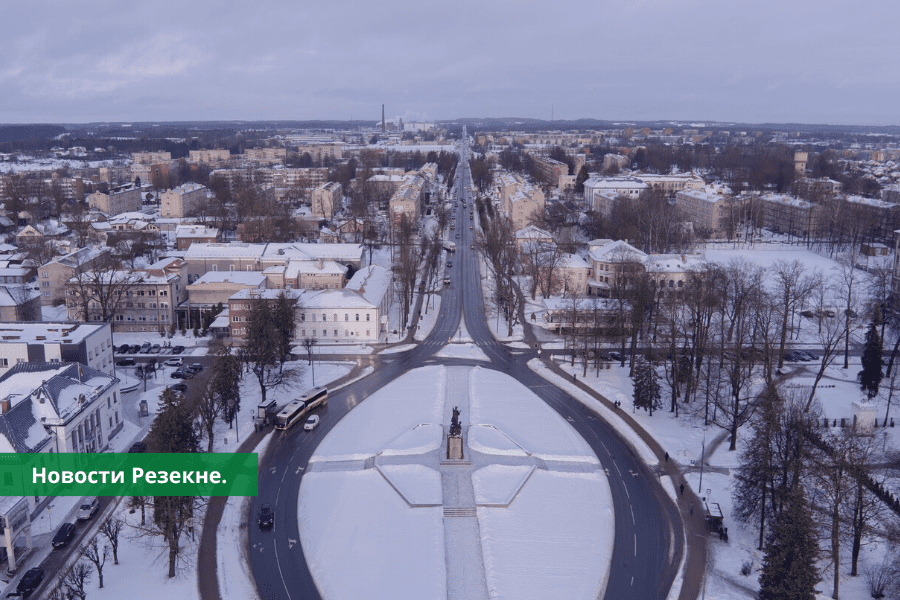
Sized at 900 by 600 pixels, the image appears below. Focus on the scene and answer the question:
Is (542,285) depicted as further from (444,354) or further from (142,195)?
(142,195)

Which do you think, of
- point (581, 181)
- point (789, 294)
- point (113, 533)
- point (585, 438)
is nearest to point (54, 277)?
point (113, 533)

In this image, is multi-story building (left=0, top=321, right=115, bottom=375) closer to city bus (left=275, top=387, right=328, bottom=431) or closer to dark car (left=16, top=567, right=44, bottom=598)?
city bus (left=275, top=387, right=328, bottom=431)

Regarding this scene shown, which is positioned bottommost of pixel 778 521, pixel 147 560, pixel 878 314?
pixel 147 560

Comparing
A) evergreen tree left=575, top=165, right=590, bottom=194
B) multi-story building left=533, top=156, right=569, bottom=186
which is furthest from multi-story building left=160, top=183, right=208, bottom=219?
multi-story building left=533, top=156, right=569, bottom=186

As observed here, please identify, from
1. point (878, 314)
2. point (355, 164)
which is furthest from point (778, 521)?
point (355, 164)

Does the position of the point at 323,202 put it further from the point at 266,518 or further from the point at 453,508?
the point at 453,508

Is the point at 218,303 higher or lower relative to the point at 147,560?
higher
